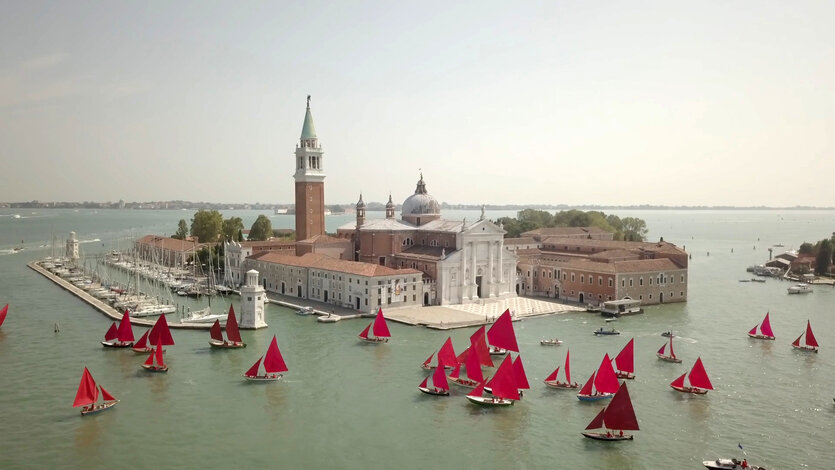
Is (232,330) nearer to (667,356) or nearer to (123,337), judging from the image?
(123,337)

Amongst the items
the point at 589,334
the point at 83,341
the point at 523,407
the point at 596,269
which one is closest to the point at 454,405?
the point at 523,407

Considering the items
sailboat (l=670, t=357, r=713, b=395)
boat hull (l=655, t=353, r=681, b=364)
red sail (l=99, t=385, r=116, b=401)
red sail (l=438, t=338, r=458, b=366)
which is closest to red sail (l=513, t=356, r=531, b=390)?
red sail (l=438, t=338, r=458, b=366)

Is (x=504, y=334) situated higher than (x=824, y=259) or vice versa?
(x=824, y=259)

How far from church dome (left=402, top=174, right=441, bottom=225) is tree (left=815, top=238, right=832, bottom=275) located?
145 feet

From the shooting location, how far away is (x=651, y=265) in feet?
166

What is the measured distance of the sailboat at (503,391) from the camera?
83.5 feet

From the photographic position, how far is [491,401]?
25594 millimetres

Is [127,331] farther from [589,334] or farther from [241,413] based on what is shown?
[589,334]

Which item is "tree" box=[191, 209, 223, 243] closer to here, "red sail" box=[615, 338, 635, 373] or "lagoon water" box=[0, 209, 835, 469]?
"lagoon water" box=[0, 209, 835, 469]

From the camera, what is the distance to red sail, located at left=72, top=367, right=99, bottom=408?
24094 mm

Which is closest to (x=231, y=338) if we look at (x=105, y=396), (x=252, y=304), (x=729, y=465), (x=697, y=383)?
(x=252, y=304)

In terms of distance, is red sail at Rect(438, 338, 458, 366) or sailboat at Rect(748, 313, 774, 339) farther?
sailboat at Rect(748, 313, 774, 339)

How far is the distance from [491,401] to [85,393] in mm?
14539

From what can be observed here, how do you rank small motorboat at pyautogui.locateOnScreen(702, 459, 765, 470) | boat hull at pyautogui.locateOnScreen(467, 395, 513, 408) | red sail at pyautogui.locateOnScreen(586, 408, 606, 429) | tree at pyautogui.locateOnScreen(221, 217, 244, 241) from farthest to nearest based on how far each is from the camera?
tree at pyautogui.locateOnScreen(221, 217, 244, 241) < boat hull at pyautogui.locateOnScreen(467, 395, 513, 408) < red sail at pyautogui.locateOnScreen(586, 408, 606, 429) < small motorboat at pyautogui.locateOnScreen(702, 459, 765, 470)
